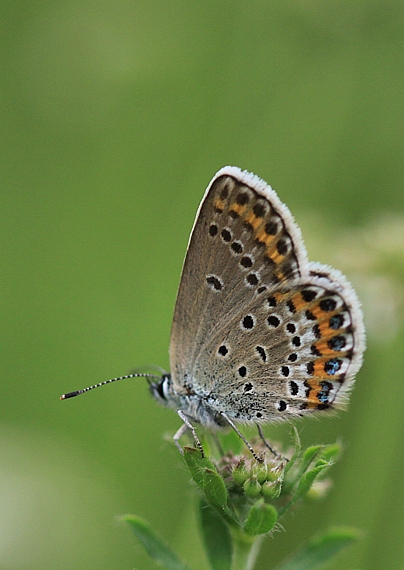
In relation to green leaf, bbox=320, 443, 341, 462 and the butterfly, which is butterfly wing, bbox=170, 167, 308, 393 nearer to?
the butterfly

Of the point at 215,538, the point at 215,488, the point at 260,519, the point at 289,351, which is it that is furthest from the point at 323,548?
the point at 289,351

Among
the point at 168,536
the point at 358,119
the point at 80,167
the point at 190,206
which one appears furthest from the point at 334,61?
the point at 168,536

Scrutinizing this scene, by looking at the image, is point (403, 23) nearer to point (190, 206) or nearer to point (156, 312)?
point (190, 206)

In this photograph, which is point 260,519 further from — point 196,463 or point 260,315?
point 260,315

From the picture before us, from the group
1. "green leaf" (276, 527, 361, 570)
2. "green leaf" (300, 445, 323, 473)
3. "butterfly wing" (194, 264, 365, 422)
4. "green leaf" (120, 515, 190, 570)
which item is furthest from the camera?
"butterfly wing" (194, 264, 365, 422)

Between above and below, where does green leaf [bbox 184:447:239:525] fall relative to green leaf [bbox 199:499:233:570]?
above

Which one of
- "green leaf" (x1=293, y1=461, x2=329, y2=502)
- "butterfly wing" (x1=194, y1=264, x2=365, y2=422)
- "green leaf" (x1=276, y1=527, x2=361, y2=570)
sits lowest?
"green leaf" (x1=276, y1=527, x2=361, y2=570)

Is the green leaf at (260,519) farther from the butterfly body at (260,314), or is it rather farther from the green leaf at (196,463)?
the butterfly body at (260,314)

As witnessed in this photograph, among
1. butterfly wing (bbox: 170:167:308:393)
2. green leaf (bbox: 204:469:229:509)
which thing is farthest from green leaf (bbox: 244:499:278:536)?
butterfly wing (bbox: 170:167:308:393)
